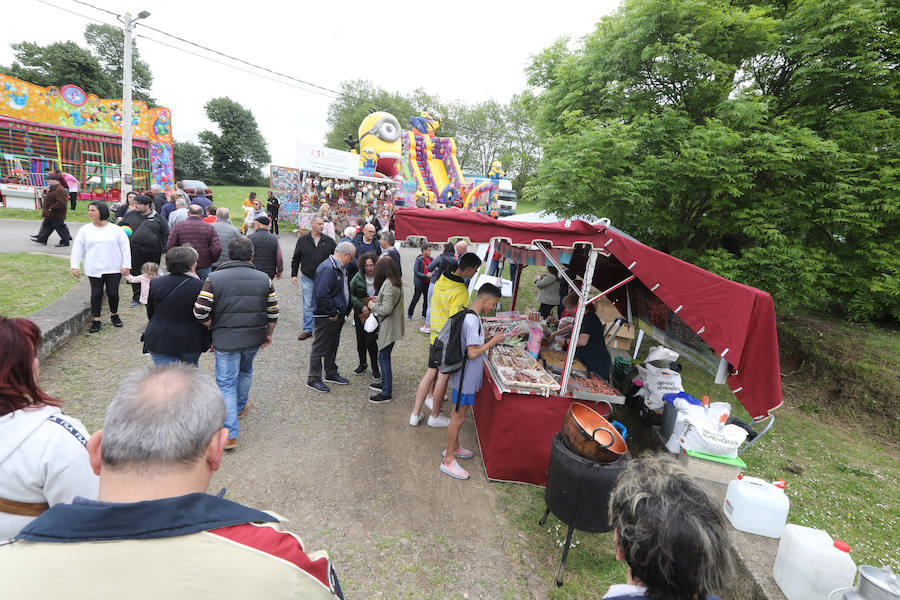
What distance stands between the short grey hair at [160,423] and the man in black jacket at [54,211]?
11.6 m

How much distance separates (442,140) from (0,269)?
24961mm

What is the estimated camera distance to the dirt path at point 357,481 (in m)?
3.02

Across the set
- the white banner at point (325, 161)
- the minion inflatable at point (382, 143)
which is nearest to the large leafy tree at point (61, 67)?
the minion inflatable at point (382, 143)

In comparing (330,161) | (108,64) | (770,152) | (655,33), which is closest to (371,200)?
(330,161)

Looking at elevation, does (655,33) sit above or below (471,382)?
above

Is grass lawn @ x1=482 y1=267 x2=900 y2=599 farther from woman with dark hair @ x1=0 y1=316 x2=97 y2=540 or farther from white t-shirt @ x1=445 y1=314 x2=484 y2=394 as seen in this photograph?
woman with dark hair @ x1=0 y1=316 x2=97 y2=540

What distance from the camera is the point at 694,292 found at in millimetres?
3225

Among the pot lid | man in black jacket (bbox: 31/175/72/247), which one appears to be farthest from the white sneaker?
man in black jacket (bbox: 31/175/72/247)

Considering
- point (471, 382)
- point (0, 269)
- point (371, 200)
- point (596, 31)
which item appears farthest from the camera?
point (371, 200)

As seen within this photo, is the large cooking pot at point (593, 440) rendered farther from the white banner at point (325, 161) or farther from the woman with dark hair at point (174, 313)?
the white banner at point (325, 161)

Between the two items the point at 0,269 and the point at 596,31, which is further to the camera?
the point at 596,31

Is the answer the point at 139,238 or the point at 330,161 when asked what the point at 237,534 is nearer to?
the point at 139,238

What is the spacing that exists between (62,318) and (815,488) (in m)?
9.63

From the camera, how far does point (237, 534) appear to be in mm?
904
